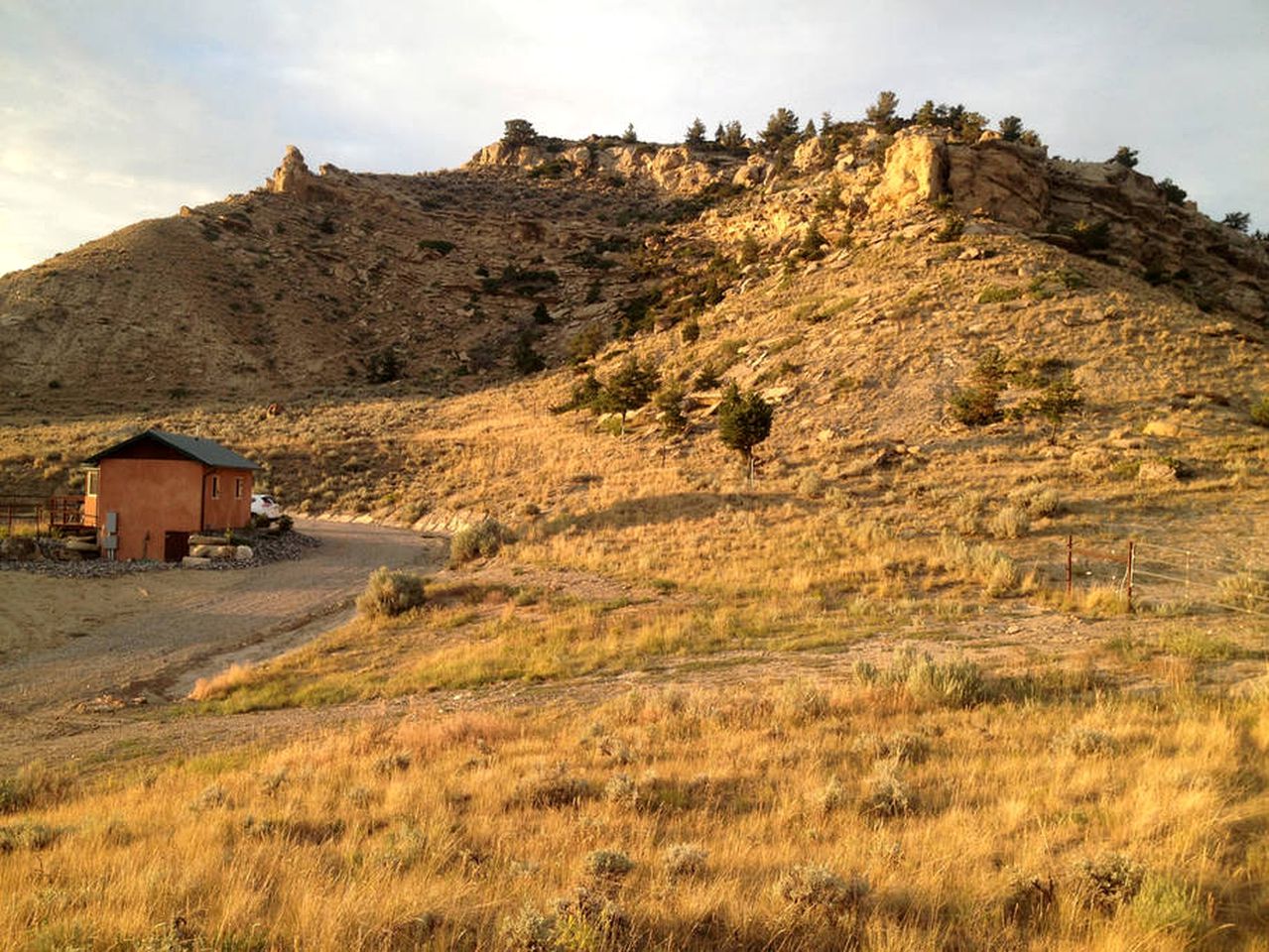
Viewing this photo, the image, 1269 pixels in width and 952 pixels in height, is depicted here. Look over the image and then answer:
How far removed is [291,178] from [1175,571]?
94720mm

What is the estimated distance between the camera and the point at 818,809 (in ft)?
17.8

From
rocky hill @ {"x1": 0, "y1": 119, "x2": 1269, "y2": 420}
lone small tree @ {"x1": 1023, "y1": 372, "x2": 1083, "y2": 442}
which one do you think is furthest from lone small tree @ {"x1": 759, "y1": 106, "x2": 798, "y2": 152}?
lone small tree @ {"x1": 1023, "y1": 372, "x2": 1083, "y2": 442}

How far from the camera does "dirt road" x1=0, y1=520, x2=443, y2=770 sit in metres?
12.0

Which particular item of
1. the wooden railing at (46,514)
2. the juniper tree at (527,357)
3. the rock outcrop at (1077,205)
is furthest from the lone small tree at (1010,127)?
the wooden railing at (46,514)

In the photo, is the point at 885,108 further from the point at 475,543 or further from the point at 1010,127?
the point at 475,543

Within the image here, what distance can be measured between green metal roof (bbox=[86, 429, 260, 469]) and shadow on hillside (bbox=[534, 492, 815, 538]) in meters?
13.2

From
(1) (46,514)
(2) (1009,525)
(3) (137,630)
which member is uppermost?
(2) (1009,525)

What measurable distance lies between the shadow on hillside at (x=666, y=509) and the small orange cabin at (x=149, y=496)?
43.6 feet

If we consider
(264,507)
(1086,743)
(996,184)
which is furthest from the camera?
(996,184)

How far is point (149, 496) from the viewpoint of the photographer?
84.5ft

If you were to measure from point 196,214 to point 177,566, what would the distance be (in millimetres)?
66589

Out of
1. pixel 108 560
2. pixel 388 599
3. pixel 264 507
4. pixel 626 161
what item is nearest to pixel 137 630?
pixel 388 599

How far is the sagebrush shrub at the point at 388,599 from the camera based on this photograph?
17.1m

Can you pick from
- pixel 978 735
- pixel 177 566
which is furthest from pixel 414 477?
pixel 978 735
